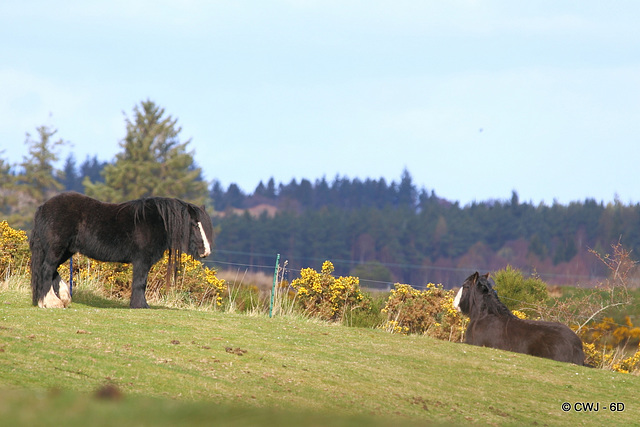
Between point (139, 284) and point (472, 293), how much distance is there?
→ 6.22m

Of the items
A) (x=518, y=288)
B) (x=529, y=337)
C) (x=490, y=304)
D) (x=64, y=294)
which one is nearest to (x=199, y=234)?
(x=64, y=294)

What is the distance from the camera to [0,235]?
61.3 feet

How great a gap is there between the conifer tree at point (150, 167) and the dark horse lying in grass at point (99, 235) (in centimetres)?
7445

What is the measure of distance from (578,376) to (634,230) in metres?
117

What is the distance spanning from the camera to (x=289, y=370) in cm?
866

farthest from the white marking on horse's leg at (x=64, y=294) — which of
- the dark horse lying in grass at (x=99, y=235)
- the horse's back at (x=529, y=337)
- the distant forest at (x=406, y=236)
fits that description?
the distant forest at (x=406, y=236)

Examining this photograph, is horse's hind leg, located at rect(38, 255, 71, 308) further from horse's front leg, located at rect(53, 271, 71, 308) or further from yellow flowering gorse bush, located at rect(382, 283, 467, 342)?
yellow flowering gorse bush, located at rect(382, 283, 467, 342)

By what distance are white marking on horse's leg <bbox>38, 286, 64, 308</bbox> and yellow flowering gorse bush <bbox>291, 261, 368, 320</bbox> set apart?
658 cm

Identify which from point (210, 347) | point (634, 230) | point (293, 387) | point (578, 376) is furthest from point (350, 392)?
point (634, 230)

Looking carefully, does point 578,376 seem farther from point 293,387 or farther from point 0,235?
point 0,235

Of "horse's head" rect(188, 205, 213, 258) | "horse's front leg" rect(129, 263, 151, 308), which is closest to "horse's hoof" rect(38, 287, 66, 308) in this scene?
"horse's front leg" rect(129, 263, 151, 308)

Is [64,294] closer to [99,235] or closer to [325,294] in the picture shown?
[99,235]

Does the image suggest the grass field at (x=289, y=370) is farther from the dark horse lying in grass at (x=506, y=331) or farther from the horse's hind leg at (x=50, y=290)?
the dark horse lying in grass at (x=506, y=331)

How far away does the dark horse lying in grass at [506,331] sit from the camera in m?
12.5
